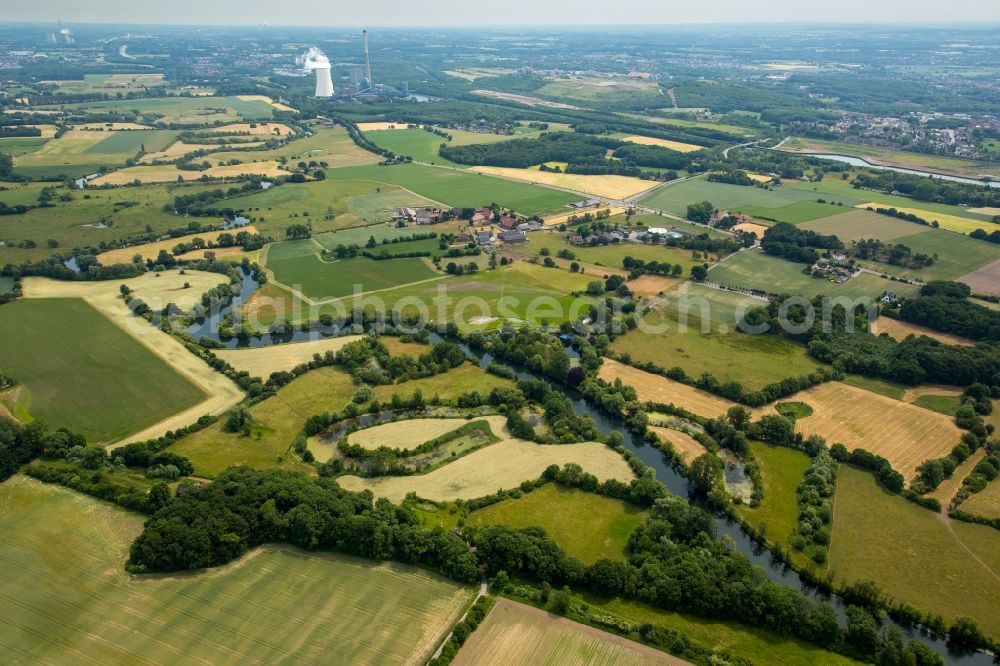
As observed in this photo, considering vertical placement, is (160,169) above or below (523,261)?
above

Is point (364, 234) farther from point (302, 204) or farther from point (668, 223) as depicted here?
point (668, 223)

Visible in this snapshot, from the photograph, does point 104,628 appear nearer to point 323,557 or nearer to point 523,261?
point 323,557

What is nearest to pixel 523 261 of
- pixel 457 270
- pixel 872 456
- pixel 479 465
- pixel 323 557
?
pixel 457 270

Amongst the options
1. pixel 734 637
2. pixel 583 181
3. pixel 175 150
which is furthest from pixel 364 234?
pixel 734 637

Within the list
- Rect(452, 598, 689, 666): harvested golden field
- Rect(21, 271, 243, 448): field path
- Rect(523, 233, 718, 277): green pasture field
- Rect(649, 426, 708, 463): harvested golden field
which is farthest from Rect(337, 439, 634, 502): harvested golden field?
Rect(523, 233, 718, 277): green pasture field

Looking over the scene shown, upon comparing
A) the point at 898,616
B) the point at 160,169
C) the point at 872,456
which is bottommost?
the point at 898,616
